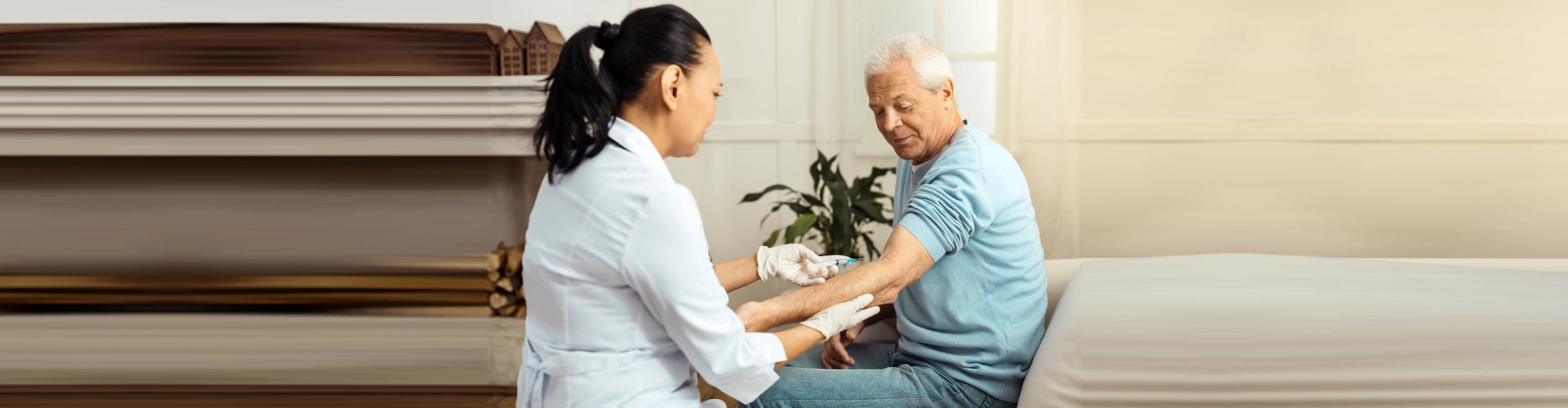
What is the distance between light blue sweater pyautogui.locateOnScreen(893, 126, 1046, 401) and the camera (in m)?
1.46

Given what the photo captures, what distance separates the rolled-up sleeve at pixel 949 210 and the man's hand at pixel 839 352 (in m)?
0.30

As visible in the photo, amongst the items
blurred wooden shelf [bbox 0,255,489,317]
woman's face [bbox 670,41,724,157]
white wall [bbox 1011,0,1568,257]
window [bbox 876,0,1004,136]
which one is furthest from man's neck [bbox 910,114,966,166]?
window [bbox 876,0,1004,136]

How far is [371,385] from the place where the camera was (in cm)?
141

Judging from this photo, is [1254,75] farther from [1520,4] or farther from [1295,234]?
[1520,4]

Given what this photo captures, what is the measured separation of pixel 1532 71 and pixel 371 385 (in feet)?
12.4

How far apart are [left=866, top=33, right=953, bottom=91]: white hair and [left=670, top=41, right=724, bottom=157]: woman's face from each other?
1.48 ft

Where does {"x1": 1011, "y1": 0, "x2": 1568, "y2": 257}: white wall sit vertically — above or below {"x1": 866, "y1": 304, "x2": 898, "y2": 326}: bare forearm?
above

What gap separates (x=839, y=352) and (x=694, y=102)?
66cm

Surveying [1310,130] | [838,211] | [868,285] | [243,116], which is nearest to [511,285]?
[838,211]

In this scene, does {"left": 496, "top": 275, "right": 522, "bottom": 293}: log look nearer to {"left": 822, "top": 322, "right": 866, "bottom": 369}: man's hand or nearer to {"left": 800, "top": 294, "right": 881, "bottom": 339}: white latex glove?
{"left": 822, "top": 322, "right": 866, "bottom": 369}: man's hand

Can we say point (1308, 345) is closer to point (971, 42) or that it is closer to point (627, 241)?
point (627, 241)

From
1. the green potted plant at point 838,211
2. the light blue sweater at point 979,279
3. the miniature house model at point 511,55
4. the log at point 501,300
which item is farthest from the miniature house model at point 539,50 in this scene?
the light blue sweater at point 979,279

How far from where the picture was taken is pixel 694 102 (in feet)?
3.85

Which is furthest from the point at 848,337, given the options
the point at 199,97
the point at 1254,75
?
the point at 1254,75
